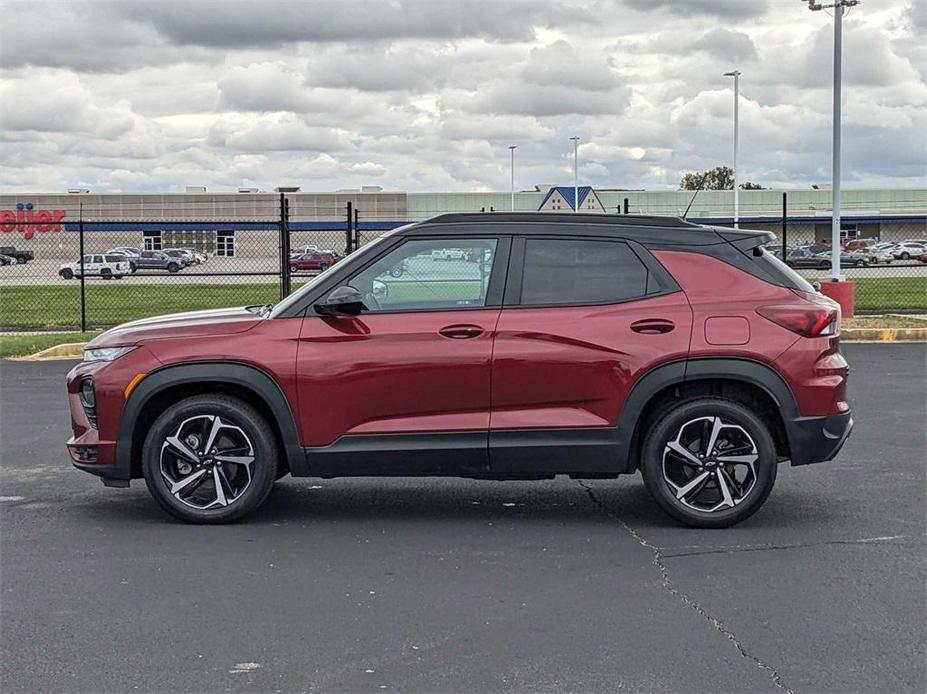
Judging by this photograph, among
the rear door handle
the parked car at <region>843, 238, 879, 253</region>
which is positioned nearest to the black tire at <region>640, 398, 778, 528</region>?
the rear door handle

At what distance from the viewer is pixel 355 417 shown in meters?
6.72

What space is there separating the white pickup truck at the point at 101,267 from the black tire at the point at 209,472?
49.0m

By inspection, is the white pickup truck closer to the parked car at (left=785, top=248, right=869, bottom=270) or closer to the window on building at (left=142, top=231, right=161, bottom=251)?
the window on building at (left=142, top=231, right=161, bottom=251)

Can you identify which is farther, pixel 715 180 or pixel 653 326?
pixel 715 180

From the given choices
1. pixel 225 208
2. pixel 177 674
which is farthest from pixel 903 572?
pixel 225 208

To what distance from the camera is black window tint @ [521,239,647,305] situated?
6789mm

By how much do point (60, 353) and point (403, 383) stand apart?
1145cm

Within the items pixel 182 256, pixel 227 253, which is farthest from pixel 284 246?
pixel 227 253

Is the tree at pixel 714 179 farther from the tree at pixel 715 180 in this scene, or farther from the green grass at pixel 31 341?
the green grass at pixel 31 341

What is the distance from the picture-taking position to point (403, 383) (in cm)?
667

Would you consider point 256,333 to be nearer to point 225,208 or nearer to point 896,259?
point 896,259

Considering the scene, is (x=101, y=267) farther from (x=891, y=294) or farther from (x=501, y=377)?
(x=501, y=377)

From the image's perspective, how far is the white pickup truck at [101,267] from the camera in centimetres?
5450

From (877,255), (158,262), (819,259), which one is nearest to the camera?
(819,259)
